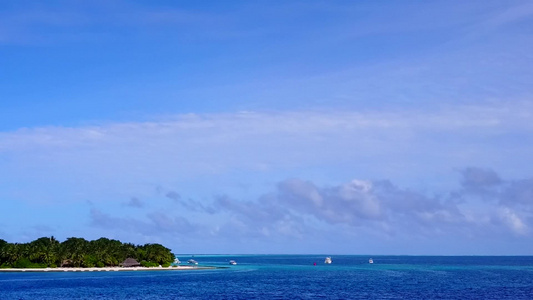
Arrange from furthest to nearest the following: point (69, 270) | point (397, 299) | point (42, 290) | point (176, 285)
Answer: point (69, 270)
point (176, 285)
point (42, 290)
point (397, 299)

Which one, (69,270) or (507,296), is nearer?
(507,296)

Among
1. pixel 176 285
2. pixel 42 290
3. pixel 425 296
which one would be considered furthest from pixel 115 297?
pixel 425 296

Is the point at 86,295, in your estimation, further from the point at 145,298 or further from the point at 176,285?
the point at 176,285

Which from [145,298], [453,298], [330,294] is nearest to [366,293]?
[330,294]

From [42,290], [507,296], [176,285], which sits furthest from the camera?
[176,285]

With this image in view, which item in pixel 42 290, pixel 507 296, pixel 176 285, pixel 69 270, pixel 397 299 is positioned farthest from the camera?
pixel 69 270

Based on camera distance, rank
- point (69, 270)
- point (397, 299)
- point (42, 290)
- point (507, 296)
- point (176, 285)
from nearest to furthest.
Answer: point (397, 299), point (507, 296), point (42, 290), point (176, 285), point (69, 270)

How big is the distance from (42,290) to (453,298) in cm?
7938

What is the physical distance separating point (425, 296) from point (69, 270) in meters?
129

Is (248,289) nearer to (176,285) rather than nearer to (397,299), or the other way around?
(176,285)

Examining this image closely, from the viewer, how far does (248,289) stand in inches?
4956

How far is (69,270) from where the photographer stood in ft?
646

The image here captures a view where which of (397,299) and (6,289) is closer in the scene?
(397,299)

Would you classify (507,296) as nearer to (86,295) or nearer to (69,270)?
(86,295)
